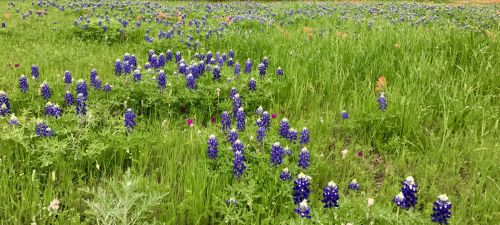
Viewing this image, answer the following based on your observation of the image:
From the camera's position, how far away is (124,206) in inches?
100

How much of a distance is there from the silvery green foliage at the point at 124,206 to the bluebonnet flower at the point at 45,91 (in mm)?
1850

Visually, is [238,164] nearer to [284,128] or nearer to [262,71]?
[284,128]

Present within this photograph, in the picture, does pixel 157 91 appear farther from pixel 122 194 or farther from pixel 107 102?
pixel 122 194

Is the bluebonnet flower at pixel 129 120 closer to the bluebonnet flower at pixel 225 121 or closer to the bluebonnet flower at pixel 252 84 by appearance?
the bluebonnet flower at pixel 225 121

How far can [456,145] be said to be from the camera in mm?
3639

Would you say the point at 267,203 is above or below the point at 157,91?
below

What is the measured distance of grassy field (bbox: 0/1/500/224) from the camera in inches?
109

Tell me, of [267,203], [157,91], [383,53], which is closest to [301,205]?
[267,203]

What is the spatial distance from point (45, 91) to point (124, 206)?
216 cm

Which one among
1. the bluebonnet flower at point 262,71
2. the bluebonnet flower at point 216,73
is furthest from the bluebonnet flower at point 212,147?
the bluebonnet flower at point 262,71

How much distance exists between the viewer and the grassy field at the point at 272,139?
2.76 m

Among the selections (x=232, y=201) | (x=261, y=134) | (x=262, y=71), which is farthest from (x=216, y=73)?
(x=232, y=201)

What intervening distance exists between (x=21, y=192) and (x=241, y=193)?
4.98ft

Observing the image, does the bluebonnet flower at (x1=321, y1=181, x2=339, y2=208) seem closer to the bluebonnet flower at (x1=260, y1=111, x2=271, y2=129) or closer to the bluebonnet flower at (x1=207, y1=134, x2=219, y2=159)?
the bluebonnet flower at (x1=207, y1=134, x2=219, y2=159)
